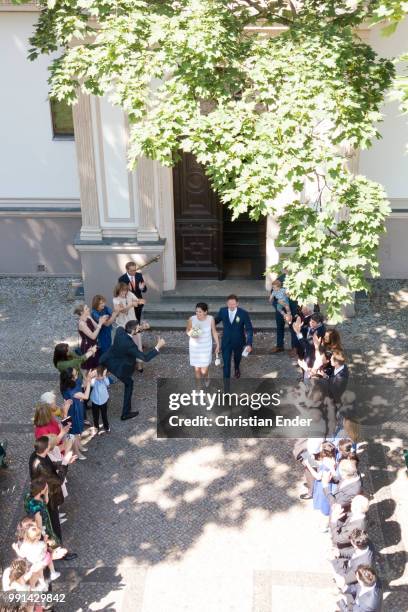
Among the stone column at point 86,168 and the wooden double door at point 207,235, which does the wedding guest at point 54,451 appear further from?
the wooden double door at point 207,235

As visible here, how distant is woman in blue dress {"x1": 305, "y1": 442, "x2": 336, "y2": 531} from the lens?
27.9 ft

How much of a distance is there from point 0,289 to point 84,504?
288 inches

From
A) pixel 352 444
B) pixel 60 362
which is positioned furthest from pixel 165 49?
pixel 352 444

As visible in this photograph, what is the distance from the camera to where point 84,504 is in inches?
373

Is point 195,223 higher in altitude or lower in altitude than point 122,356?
higher

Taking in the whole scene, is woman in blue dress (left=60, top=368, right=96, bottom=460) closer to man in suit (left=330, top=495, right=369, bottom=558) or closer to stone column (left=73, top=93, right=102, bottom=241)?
man in suit (left=330, top=495, right=369, bottom=558)

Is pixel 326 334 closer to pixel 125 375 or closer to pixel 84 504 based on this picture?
pixel 125 375

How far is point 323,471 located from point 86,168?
7.41 metres

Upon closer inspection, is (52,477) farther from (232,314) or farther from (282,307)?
(282,307)

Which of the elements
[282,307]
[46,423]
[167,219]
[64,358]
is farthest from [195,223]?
[46,423]

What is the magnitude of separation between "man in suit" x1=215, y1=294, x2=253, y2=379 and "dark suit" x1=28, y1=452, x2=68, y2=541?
132 inches

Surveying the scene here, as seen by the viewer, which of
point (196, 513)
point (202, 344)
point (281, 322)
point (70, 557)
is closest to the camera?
point (70, 557)

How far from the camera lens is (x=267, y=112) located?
28.3 ft

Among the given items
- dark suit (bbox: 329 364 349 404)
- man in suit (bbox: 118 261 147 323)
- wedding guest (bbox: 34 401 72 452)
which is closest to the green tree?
dark suit (bbox: 329 364 349 404)
